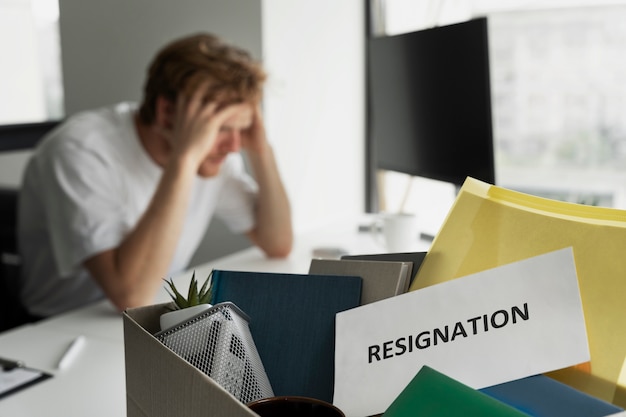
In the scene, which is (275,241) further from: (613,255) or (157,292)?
(613,255)

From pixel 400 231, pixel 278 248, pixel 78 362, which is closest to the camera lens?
pixel 78 362

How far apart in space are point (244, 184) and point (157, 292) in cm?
57

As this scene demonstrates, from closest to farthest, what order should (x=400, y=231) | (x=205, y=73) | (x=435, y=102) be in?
(x=435, y=102) → (x=400, y=231) → (x=205, y=73)

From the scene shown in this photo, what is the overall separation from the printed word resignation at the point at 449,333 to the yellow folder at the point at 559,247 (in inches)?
2.1

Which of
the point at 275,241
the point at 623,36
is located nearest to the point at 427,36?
the point at 275,241

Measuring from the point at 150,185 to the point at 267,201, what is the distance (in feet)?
1.12

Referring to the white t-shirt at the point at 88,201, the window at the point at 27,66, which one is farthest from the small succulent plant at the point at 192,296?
the window at the point at 27,66

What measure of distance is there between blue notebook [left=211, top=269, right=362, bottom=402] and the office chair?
1466 mm

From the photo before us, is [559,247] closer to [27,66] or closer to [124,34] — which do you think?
[124,34]

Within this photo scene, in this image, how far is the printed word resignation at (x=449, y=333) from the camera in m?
0.52

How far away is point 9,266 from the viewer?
6.70ft

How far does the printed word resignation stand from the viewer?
515mm

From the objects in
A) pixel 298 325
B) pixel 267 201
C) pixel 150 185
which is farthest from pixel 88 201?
pixel 298 325

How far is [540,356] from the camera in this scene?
50cm
